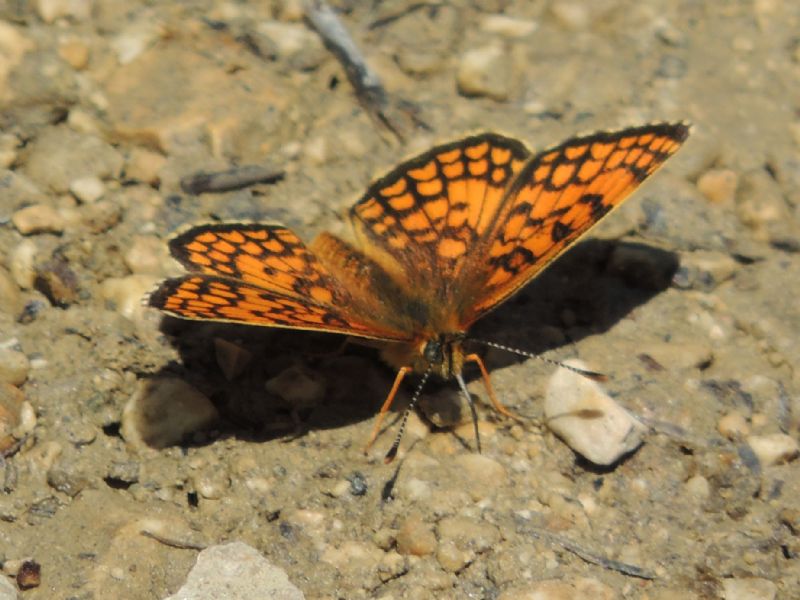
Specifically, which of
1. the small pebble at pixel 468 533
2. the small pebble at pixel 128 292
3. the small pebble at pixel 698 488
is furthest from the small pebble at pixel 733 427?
the small pebble at pixel 128 292

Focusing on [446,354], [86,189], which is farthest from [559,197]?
[86,189]

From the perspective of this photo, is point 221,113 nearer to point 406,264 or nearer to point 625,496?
point 406,264

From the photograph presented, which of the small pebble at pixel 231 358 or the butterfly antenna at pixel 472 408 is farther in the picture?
the small pebble at pixel 231 358

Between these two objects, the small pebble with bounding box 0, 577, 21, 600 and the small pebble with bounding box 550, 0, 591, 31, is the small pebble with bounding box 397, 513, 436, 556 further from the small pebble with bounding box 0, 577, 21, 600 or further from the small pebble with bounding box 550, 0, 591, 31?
the small pebble with bounding box 550, 0, 591, 31

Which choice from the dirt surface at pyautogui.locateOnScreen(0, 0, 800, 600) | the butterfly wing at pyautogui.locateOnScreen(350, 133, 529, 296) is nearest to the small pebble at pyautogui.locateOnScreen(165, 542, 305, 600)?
the dirt surface at pyautogui.locateOnScreen(0, 0, 800, 600)

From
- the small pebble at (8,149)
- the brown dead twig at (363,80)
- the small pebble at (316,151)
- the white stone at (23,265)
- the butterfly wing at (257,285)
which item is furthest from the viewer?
the brown dead twig at (363,80)

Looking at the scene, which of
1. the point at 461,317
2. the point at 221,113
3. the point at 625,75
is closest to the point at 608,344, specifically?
the point at 461,317

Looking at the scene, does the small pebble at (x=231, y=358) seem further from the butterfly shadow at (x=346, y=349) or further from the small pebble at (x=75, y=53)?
the small pebble at (x=75, y=53)
